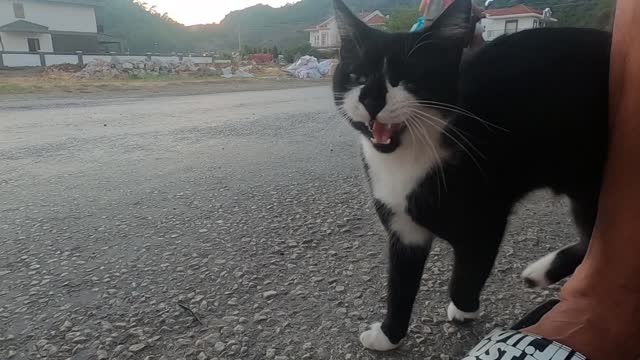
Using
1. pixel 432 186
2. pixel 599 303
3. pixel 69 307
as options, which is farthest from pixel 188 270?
pixel 599 303

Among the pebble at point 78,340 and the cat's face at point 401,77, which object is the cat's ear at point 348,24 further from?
the pebble at point 78,340

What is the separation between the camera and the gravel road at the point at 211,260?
124cm

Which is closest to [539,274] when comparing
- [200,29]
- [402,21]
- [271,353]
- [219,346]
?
[271,353]

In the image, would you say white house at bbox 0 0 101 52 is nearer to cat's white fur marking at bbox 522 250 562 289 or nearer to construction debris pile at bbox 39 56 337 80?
construction debris pile at bbox 39 56 337 80

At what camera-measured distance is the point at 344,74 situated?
3.99 ft

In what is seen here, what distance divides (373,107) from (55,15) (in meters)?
37.6

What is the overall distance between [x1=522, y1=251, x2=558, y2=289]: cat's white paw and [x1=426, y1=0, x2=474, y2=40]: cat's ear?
0.79 m

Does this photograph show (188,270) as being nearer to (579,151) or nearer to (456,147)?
(456,147)

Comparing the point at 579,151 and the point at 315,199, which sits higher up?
the point at 579,151

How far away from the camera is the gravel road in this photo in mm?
1243

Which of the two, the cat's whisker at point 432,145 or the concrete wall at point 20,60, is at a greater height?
the concrete wall at point 20,60

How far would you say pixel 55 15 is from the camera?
31906 mm

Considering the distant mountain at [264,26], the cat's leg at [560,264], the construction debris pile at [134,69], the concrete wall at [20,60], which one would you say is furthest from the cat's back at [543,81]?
the distant mountain at [264,26]

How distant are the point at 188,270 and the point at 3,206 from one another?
1319 millimetres
